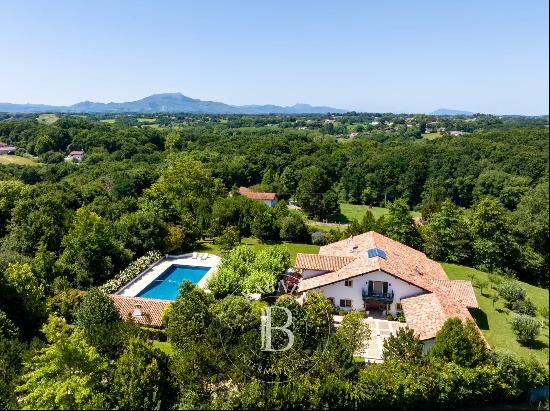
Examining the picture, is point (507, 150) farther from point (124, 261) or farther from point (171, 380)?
point (171, 380)

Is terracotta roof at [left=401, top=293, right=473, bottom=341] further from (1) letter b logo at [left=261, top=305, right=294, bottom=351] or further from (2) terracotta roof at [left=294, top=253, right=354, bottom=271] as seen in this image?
(1) letter b logo at [left=261, top=305, right=294, bottom=351]

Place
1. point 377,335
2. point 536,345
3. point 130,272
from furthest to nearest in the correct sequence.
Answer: point 130,272, point 377,335, point 536,345

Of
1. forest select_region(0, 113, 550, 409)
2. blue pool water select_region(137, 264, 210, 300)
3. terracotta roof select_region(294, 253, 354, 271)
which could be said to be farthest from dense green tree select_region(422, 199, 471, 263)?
blue pool water select_region(137, 264, 210, 300)

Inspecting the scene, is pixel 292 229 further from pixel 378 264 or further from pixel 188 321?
pixel 188 321

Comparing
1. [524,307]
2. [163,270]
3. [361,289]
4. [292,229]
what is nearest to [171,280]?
[163,270]

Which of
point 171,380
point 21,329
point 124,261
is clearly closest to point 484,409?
point 171,380

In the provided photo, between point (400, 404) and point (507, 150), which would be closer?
point (400, 404)

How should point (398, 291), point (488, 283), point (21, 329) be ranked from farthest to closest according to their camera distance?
point (488, 283) < point (398, 291) < point (21, 329)
